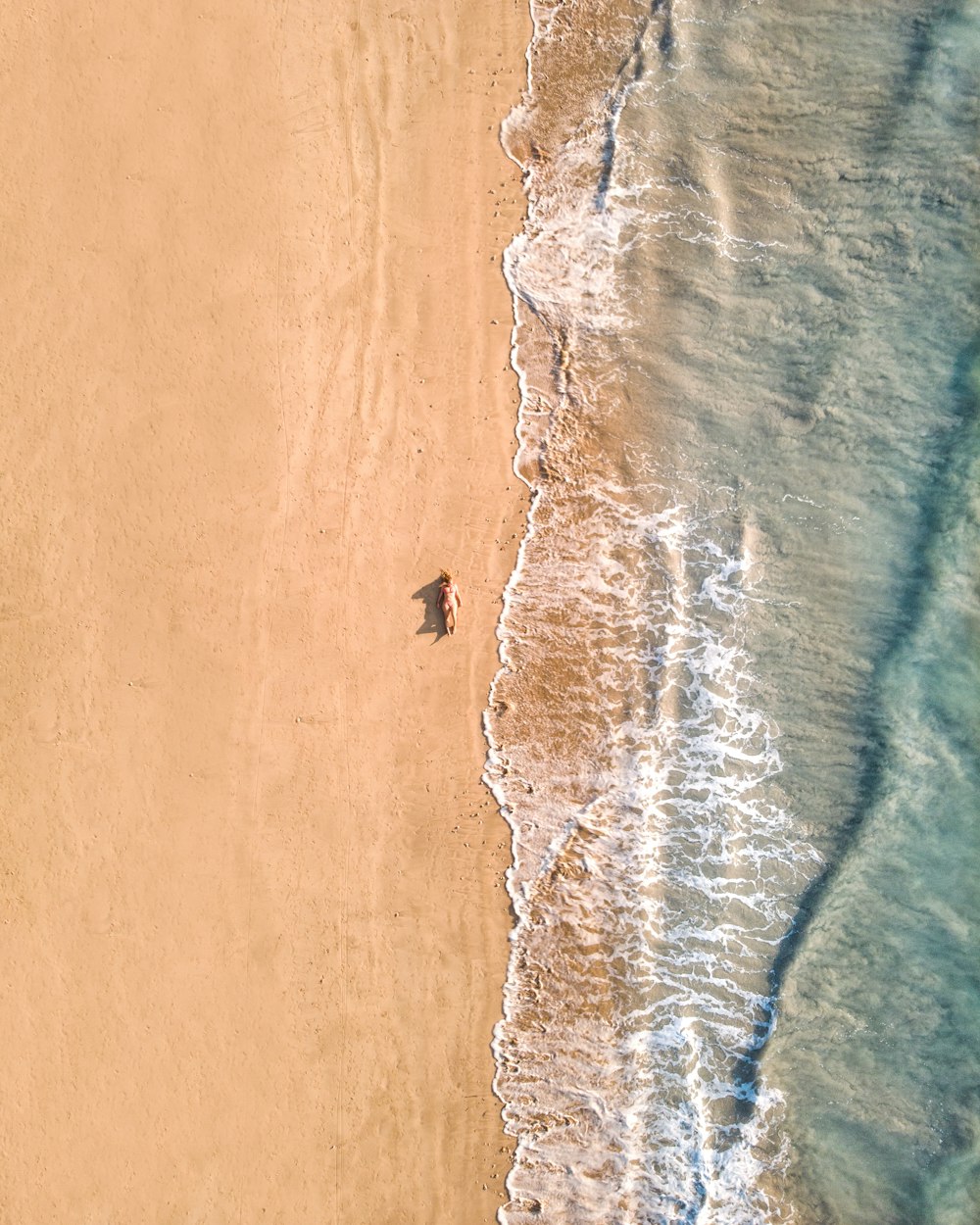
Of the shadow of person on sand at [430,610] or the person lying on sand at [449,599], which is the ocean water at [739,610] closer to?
the person lying on sand at [449,599]

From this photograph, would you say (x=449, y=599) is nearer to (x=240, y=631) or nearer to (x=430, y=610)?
(x=430, y=610)

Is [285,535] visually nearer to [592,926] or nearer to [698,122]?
[592,926]

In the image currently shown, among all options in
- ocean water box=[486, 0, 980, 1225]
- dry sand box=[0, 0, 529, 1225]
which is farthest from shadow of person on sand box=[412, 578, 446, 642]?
ocean water box=[486, 0, 980, 1225]

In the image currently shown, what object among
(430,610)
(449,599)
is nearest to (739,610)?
(449,599)

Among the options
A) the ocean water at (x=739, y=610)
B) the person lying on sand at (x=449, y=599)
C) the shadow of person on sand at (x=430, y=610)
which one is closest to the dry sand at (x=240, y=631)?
→ the shadow of person on sand at (x=430, y=610)

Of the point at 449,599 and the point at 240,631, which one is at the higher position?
the point at 449,599

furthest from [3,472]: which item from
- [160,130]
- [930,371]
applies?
[930,371]
